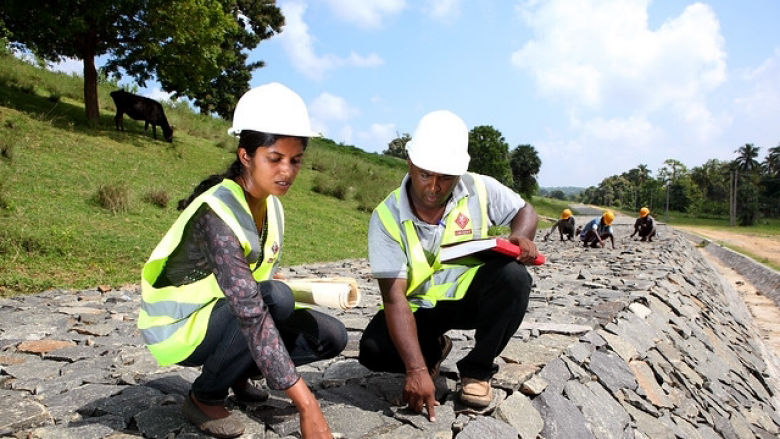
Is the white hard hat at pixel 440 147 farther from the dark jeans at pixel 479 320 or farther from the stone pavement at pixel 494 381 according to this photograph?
the stone pavement at pixel 494 381

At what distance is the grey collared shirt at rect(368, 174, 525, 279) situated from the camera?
8.53ft

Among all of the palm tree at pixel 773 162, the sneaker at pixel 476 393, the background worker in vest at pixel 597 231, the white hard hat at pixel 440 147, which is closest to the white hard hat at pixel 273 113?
the white hard hat at pixel 440 147


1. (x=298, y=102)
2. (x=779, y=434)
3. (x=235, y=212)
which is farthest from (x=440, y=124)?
(x=779, y=434)

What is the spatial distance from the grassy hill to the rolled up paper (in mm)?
5112

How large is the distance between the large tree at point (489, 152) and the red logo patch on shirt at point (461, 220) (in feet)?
164

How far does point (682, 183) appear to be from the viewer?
7000 centimetres

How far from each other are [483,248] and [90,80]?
16.2 meters

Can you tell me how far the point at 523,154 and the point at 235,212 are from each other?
6395 cm

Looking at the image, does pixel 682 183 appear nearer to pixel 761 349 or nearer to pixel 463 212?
pixel 761 349

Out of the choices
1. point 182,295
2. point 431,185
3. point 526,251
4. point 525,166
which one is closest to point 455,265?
point 526,251

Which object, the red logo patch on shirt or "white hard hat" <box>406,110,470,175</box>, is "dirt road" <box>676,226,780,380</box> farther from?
"white hard hat" <box>406,110,470,175</box>

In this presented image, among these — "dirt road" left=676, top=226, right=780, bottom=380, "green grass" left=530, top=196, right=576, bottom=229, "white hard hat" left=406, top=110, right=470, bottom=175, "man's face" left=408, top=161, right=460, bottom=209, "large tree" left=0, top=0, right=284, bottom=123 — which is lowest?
"dirt road" left=676, top=226, right=780, bottom=380

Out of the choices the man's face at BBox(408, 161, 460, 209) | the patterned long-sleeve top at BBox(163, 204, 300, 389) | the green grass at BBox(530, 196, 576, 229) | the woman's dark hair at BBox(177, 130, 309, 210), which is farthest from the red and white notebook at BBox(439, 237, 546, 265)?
the green grass at BBox(530, 196, 576, 229)

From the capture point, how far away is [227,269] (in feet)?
6.72
